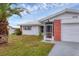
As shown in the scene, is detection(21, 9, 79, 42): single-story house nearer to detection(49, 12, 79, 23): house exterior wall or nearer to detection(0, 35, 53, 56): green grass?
detection(49, 12, 79, 23): house exterior wall

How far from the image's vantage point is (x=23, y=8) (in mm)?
7281

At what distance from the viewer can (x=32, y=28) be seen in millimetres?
7344

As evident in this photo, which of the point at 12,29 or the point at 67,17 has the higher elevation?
the point at 67,17

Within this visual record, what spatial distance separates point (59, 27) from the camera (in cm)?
734

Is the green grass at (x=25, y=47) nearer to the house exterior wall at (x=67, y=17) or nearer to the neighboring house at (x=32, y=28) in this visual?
the neighboring house at (x=32, y=28)

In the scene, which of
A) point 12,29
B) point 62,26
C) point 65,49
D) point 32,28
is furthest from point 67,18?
point 12,29

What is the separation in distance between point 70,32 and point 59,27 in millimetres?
305

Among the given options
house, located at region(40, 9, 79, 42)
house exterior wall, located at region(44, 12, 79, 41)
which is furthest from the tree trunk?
house exterior wall, located at region(44, 12, 79, 41)

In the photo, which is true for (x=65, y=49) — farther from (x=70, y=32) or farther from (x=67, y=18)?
(x=67, y=18)

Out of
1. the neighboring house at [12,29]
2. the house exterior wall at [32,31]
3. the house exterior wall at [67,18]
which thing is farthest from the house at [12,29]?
the house exterior wall at [67,18]

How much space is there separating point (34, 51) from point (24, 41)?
0.37 meters

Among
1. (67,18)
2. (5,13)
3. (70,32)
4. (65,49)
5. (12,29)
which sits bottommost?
(65,49)

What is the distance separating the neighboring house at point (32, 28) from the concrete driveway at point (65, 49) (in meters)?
0.58

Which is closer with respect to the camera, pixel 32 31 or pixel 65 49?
pixel 65 49
